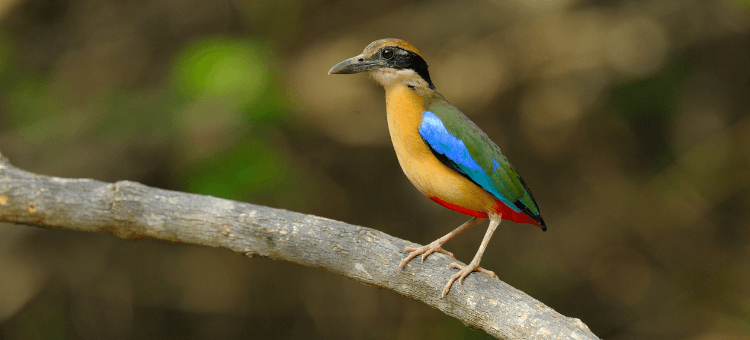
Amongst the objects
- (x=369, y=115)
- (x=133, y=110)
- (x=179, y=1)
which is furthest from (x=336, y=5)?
(x=133, y=110)

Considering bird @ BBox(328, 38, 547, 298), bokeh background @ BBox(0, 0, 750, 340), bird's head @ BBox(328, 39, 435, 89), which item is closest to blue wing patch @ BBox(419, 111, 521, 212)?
bird @ BBox(328, 38, 547, 298)

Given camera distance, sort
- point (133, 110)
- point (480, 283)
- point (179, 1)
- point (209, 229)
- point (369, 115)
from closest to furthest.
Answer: point (480, 283)
point (209, 229)
point (133, 110)
point (369, 115)
point (179, 1)

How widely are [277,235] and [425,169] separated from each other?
920 millimetres

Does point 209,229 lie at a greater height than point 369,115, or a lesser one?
lesser

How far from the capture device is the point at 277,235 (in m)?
3.20

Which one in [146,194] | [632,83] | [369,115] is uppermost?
[632,83]

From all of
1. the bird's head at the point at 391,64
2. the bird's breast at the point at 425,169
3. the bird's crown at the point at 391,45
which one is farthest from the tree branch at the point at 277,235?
the bird's crown at the point at 391,45

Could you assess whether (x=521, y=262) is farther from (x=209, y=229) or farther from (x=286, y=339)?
(x=209, y=229)

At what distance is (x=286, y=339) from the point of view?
6.05m

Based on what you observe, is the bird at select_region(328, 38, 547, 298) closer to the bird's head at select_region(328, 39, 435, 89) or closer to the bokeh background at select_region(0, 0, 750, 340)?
the bird's head at select_region(328, 39, 435, 89)

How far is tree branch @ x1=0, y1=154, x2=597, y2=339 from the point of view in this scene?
2750 millimetres

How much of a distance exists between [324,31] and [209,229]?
3392 mm

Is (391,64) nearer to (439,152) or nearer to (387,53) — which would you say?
(387,53)

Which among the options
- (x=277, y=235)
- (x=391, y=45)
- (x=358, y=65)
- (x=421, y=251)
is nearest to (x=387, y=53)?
(x=391, y=45)
